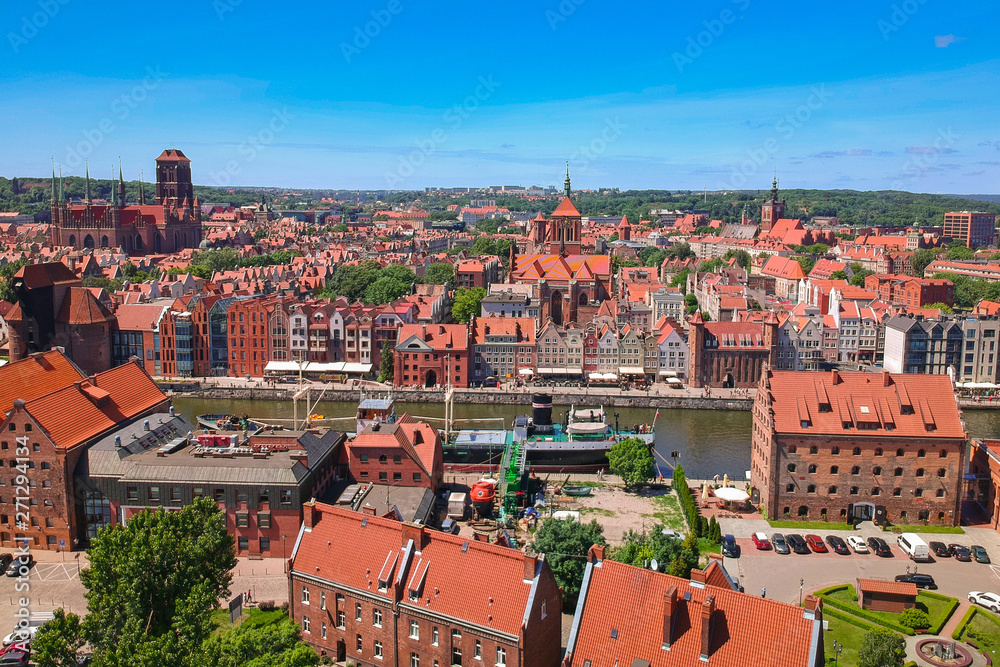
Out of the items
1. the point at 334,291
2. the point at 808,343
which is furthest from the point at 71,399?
the point at 334,291

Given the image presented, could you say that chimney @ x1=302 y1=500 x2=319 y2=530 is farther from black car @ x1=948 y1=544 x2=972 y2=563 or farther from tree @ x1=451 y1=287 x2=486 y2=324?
tree @ x1=451 y1=287 x2=486 y2=324

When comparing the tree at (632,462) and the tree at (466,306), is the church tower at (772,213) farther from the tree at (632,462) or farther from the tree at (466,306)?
the tree at (632,462)

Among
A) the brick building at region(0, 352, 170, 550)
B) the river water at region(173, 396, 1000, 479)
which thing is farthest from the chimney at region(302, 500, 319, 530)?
the river water at region(173, 396, 1000, 479)

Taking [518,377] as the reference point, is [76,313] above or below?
above

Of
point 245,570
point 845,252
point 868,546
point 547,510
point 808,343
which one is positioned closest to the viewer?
point 245,570

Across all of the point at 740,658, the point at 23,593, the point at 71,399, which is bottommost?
the point at 23,593

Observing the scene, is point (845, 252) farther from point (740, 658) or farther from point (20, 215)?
point (20, 215)
